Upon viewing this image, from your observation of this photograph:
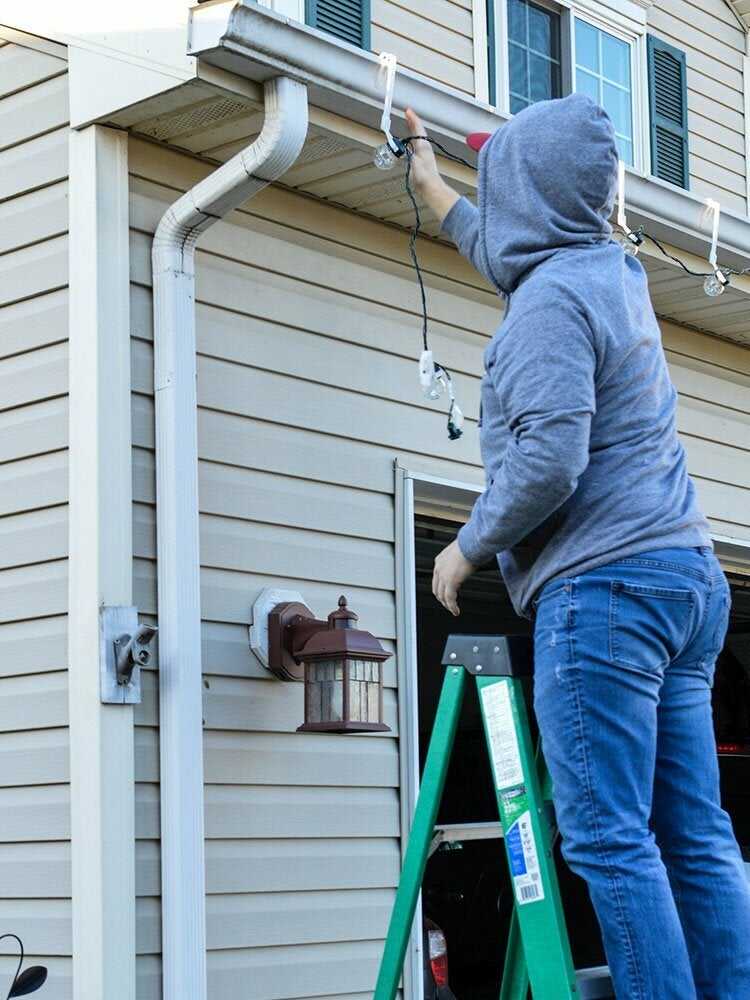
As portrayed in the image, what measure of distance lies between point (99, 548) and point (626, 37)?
3.69 metres

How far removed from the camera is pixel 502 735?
2.91 meters

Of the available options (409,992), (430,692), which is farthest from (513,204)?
(430,692)

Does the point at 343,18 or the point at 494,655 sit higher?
the point at 343,18

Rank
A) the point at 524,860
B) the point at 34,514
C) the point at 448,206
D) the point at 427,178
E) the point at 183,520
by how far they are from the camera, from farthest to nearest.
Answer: the point at 34,514
the point at 183,520
the point at 427,178
the point at 448,206
the point at 524,860

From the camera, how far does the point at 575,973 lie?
2.78 m

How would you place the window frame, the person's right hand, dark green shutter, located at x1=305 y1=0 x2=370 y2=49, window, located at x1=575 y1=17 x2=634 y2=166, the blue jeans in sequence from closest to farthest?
the blue jeans < the person's right hand < dark green shutter, located at x1=305 y1=0 x2=370 y2=49 < the window frame < window, located at x1=575 y1=17 x2=634 y2=166

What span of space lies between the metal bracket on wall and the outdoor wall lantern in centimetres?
46

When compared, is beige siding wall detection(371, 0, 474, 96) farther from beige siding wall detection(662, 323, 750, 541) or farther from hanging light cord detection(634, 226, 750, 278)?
beige siding wall detection(662, 323, 750, 541)

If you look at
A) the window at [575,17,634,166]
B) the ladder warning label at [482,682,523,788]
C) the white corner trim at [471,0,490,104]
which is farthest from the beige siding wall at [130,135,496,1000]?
the window at [575,17,634,166]

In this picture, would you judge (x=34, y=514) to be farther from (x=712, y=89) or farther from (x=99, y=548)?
(x=712, y=89)

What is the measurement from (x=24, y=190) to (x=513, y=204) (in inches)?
75.1

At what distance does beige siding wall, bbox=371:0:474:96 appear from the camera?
5234 millimetres

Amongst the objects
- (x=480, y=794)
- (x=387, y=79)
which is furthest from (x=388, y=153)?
(x=480, y=794)

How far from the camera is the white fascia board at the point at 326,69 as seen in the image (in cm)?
376
